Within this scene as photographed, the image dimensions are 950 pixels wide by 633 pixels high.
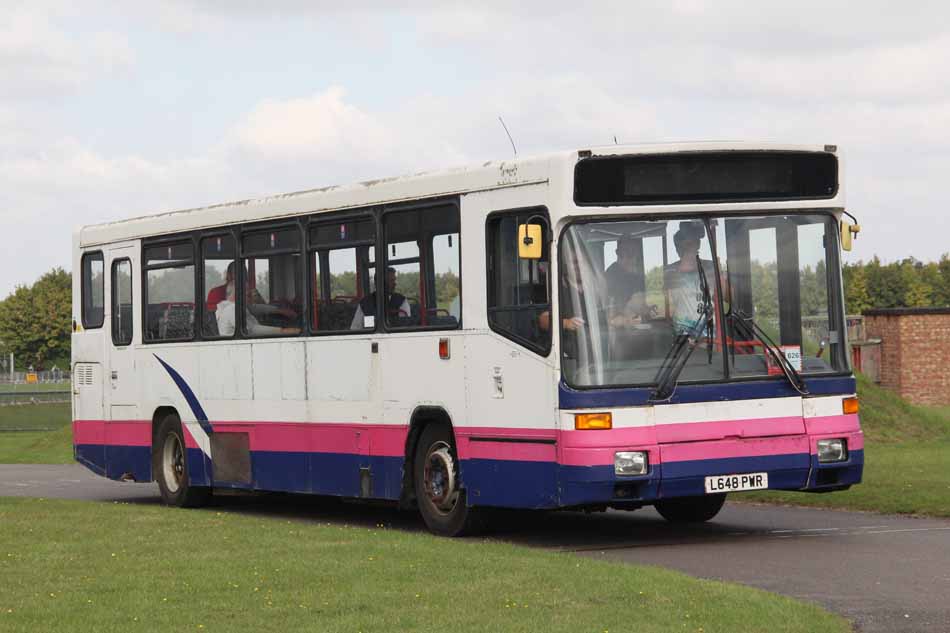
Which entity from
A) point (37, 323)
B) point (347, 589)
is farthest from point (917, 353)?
point (37, 323)

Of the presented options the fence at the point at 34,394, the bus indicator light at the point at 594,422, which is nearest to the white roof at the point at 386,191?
the bus indicator light at the point at 594,422

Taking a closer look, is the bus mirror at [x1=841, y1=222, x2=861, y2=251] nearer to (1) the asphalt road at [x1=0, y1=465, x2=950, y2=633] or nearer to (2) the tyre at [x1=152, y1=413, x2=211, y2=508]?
(1) the asphalt road at [x1=0, y1=465, x2=950, y2=633]

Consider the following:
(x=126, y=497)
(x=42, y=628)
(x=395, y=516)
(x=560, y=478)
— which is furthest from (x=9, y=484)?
(x=42, y=628)

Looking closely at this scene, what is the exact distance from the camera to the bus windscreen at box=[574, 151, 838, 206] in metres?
13.9

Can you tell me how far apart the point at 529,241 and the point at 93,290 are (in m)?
9.17

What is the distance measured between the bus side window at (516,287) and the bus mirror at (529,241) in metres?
0.15

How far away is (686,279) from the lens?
13969mm

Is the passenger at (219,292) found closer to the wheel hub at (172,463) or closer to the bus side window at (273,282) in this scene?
the bus side window at (273,282)

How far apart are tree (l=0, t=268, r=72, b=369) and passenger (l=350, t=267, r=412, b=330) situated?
126m

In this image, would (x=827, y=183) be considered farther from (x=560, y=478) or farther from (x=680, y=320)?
(x=560, y=478)

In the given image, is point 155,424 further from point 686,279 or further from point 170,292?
point 686,279

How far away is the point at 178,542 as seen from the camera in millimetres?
14406

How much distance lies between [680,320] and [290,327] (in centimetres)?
506

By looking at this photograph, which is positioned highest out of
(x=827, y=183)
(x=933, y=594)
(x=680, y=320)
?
(x=827, y=183)
